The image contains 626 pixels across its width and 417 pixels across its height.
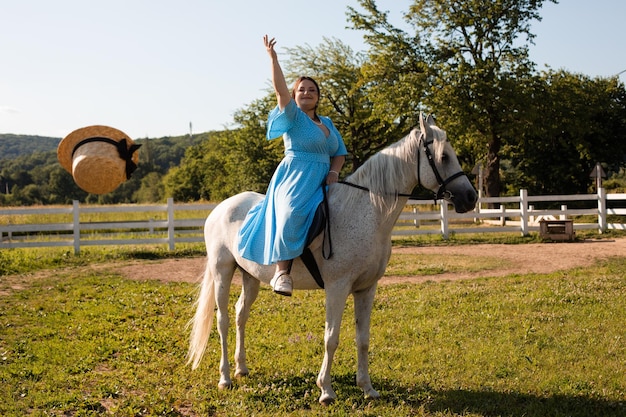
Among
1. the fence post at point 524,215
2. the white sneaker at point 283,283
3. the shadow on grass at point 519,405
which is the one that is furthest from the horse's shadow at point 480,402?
the fence post at point 524,215

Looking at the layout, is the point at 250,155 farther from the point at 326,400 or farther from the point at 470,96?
the point at 326,400

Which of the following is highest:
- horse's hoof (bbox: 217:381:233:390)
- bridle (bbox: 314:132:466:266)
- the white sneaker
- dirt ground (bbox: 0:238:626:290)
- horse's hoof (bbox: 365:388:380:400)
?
bridle (bbox: 314:132:466:266)

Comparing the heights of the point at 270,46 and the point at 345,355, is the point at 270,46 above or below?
above

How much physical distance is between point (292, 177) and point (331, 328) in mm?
1317

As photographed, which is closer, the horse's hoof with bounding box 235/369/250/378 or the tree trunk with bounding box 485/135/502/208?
the horse's hoof with bounding box 235/369/250/378

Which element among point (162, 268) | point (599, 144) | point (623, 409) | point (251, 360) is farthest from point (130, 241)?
point (599, 144)

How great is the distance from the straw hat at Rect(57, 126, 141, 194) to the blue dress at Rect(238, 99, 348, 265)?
2042 mm

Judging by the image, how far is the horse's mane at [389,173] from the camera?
4.73 meters

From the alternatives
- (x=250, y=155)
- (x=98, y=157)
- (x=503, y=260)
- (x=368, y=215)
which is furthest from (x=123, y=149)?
(x=250, y=155)

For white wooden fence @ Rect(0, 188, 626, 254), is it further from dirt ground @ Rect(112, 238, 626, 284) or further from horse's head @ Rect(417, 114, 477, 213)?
horse's head @ Rect(417, 114, 477, 213)

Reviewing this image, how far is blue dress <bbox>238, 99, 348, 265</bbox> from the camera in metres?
4.65

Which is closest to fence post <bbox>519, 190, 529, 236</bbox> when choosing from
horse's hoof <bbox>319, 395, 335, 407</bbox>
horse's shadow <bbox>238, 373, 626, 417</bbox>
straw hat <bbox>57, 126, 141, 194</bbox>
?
horse's shadow <bbox>238, 373, 626, 417</bbox>

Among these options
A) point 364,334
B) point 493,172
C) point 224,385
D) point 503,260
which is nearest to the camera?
point 364,334

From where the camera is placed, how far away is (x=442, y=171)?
459 centimetres
